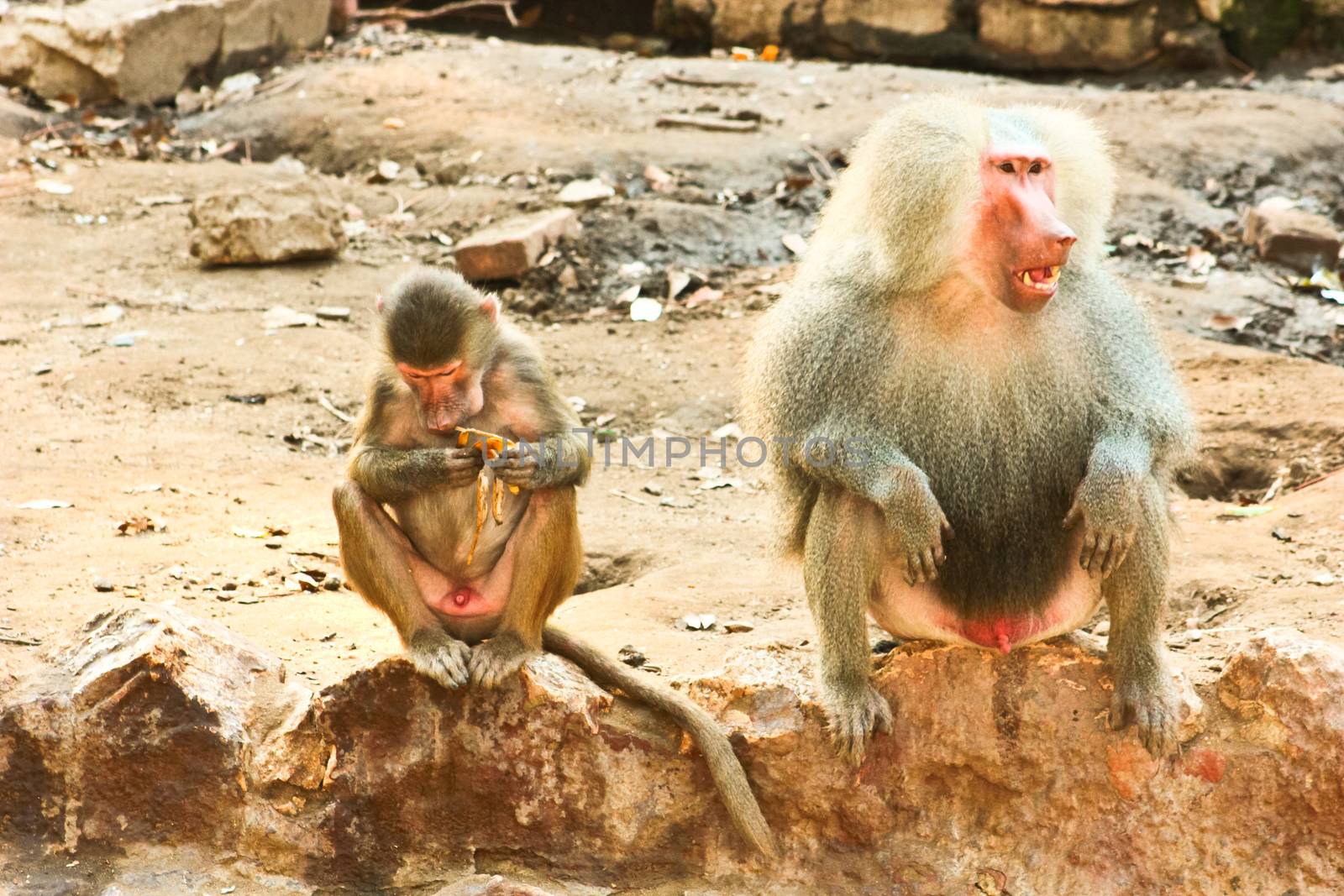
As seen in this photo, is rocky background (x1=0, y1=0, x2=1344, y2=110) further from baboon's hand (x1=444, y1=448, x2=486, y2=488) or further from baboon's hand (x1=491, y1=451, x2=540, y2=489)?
baboon's hand (x1=491, y1=451, x2=540, y2=489)

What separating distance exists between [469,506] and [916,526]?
1.05 m

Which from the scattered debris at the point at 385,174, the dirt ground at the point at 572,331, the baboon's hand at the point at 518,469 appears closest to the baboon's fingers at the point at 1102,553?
the dirt ground at the point at 572,331

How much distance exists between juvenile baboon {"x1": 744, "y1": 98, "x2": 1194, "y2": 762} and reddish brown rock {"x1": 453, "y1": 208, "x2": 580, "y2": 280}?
12.7ft

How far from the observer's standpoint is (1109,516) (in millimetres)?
3182

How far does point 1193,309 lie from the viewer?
7.09 meters

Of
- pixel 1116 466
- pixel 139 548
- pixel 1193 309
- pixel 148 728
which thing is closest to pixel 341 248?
pixel 139 548

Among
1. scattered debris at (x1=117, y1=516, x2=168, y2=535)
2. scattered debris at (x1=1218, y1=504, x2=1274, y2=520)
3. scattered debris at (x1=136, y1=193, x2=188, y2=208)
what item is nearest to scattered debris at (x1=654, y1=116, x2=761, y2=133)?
scattered debris at (x1=136, y1=193, x2=188, y2=208)

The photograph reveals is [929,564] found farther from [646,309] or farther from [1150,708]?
[646,309]

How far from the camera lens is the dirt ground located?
4.46 m

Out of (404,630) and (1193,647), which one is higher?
(404,630)

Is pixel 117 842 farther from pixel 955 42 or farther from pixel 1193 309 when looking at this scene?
pixel 955 42

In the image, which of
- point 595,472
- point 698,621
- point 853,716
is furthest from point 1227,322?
point 853,716

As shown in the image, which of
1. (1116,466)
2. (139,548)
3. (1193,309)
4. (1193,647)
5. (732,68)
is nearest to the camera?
(1116,466)

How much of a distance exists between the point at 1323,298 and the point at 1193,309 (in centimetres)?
76
